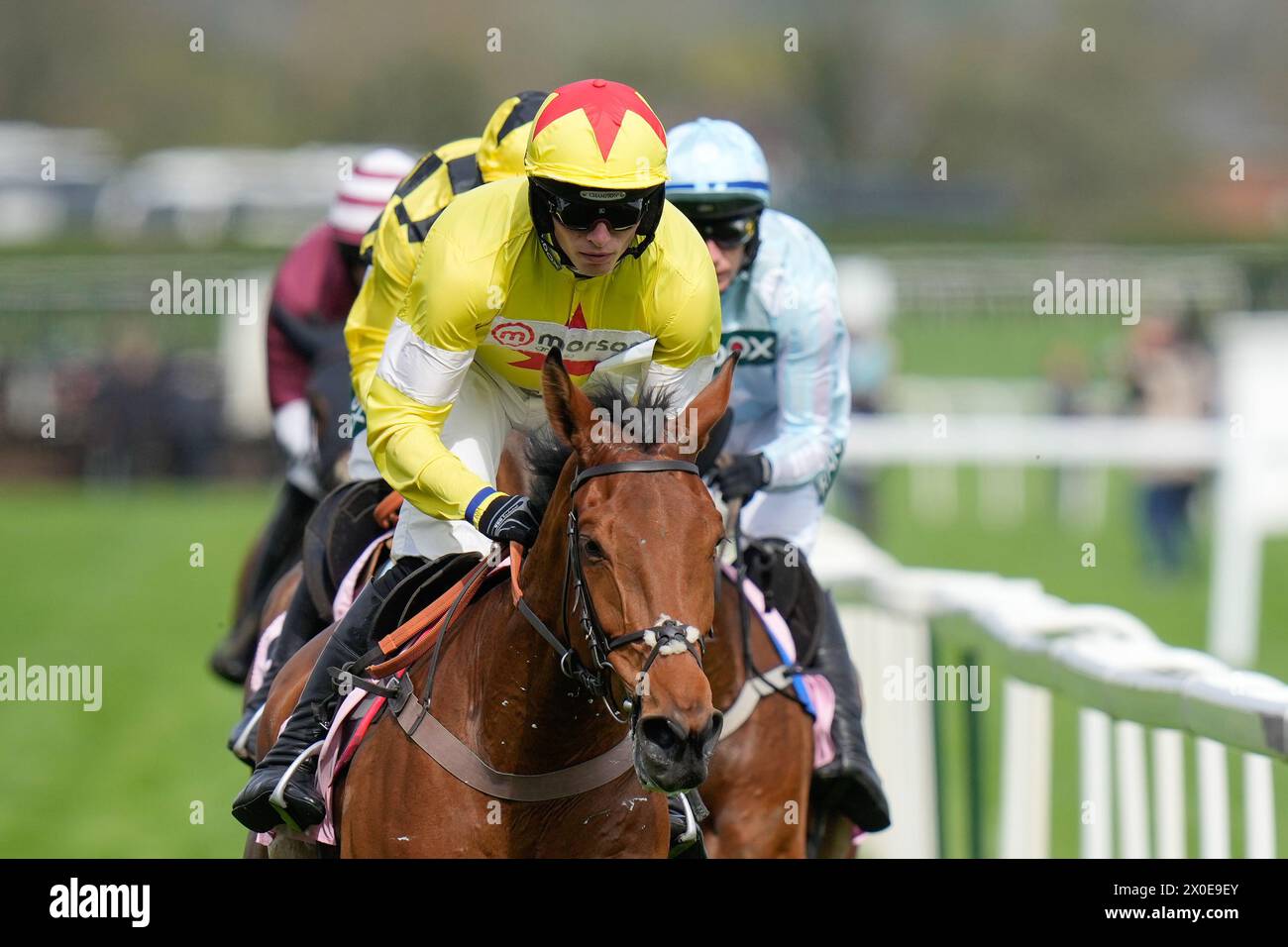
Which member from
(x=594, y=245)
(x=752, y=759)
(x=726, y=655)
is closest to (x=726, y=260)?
(x=726, y=655)

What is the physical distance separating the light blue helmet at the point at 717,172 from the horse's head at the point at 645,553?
1.73 meters

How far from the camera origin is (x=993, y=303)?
38.8 metres

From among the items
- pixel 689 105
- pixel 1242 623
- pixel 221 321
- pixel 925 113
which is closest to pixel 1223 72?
pixel 925 113

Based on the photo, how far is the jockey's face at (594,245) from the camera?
4.06 metres

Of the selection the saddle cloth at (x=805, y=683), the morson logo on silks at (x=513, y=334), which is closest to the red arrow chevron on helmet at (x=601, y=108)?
the morson logo on silks at (x=513, y=334)

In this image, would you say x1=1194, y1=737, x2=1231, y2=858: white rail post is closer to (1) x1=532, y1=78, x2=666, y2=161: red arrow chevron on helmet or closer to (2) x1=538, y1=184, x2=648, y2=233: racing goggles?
(2) x1=538, y1=184, x2=648, y2=233: racing goggles

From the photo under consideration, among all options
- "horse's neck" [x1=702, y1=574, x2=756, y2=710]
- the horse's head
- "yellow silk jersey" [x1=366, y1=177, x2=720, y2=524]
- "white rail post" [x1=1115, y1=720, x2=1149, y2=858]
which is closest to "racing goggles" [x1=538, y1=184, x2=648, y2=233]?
"yellow silk jersey" [x1=366, y1=177, x2=720, y2=524]

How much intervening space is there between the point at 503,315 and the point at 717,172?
1.33 m

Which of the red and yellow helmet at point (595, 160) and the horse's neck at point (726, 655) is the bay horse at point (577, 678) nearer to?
the red and yellow helmet at point (595, 160)

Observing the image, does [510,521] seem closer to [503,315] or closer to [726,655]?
[503,315]

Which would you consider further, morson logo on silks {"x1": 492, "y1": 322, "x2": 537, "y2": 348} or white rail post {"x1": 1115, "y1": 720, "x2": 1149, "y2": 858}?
white rail post {"x1": 1115, "y1": 720, "x2": 1149, "y2": 858}

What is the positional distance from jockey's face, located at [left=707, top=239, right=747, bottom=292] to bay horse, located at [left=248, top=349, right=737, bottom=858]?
65.2 inches

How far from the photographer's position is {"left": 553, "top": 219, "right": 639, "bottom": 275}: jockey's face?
406cm
